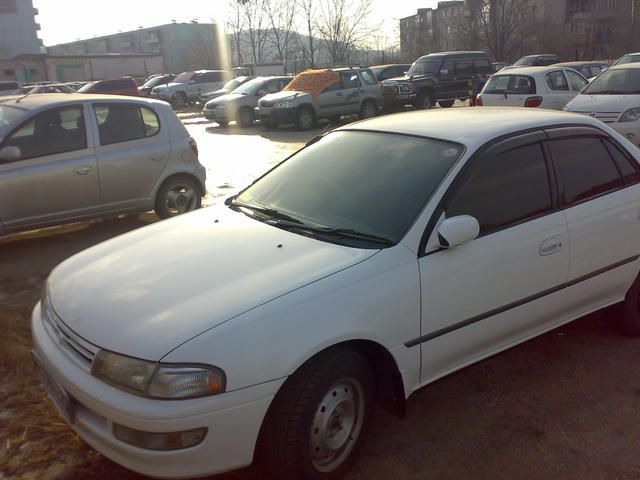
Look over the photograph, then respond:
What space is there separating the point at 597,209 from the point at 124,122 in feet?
17.4

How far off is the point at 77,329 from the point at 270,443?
1.00 metres

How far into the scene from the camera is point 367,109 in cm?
1898

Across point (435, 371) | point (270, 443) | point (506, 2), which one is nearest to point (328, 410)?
point (270, 443)

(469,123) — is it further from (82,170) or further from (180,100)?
(180,100)

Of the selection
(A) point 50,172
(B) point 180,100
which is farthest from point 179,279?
(B) point 180,100

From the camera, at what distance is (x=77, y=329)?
2650mm

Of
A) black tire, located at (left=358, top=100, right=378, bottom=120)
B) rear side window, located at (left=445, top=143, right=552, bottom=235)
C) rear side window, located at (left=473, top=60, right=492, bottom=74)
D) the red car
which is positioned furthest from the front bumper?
rear side window, located at (left=473, top=60, right=492, bottom=74)

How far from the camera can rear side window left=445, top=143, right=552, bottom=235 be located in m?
3.16

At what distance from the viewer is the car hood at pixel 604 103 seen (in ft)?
32.8

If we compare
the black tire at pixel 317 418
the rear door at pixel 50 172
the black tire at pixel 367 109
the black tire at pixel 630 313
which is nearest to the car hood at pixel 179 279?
the black tire at pixel 317 418

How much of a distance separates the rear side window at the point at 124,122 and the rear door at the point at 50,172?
0.20 m

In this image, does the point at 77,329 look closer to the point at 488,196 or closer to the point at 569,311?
the point at 488,196

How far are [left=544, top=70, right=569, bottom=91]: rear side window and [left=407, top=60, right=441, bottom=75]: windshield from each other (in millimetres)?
8494

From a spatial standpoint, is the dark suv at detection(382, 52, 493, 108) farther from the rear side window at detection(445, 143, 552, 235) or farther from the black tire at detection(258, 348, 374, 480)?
the black tire at detection(258, 348, 374, 480)
